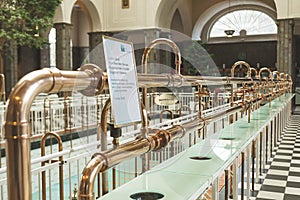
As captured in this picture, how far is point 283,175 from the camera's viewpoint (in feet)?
16.9

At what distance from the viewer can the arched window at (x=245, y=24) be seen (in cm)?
2050

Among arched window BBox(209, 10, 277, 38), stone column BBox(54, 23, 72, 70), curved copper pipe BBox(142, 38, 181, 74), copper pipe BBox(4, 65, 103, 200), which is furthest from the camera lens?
arched window BBox(209, 10, 277, 38)

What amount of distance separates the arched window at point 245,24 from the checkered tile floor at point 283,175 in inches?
553

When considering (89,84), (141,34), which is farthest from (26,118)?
(141,34)

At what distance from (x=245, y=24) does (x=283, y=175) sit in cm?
1718

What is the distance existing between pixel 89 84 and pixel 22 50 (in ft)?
66.5

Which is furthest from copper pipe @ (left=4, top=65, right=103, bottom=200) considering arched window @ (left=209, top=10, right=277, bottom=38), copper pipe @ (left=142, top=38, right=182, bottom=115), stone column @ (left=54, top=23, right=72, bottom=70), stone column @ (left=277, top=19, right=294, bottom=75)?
arched window @ (left=209, top=10, right=277, bottom=38)

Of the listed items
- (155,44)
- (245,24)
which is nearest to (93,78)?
(155,44)

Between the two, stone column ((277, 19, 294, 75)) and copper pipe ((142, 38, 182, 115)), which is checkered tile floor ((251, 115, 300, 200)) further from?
stone column ((277, 19, 294, 75))

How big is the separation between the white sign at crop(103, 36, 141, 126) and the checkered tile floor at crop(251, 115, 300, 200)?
11.2ft

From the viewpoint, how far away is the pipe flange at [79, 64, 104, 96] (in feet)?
3.34

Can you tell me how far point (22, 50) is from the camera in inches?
782

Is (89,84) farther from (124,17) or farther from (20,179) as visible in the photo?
(124,17)

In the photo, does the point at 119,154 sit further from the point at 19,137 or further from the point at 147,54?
the point at 147,54
